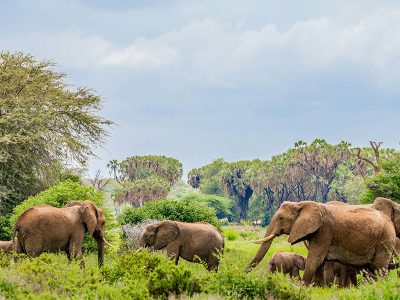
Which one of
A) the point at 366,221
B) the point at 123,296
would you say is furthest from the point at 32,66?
the point at 123,296

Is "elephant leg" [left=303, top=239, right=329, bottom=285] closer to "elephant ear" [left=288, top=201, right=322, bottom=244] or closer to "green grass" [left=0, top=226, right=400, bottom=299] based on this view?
"elephant ear" [left=288, top=201, right=322, bottom=244]

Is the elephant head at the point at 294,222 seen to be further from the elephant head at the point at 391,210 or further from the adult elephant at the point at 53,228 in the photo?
the adult elephant at the point at 53,228

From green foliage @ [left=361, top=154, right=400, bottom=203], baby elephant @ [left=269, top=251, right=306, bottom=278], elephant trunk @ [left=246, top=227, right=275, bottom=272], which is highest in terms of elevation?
green foliage @ [left=361, top=154, right=400, bottom=203]

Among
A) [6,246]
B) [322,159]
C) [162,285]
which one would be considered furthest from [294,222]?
[322,159]

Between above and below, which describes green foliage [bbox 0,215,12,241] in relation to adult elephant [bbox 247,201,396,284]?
below

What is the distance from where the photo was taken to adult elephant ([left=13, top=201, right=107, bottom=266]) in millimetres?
17328

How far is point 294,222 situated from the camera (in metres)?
14.6

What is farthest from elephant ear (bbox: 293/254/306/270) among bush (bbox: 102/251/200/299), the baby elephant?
bush (bbox: 102/251/200/299)

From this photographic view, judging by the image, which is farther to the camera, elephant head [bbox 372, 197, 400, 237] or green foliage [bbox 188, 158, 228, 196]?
green foliage [bbox 188, 158, 228, 196]

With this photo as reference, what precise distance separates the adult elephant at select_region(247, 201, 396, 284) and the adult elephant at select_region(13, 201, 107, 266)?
5.25 m

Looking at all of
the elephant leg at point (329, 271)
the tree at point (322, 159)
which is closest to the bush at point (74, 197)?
the elephant leg at point (329, 271)

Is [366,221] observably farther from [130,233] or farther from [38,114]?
[38,114]

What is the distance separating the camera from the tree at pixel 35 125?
37781 millimetres

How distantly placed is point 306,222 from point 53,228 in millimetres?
6621
